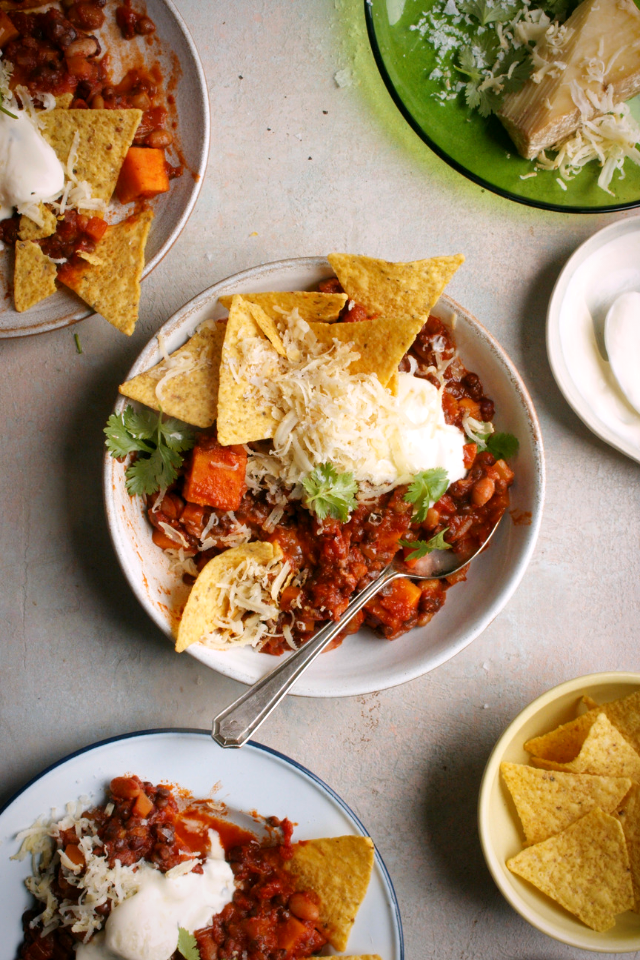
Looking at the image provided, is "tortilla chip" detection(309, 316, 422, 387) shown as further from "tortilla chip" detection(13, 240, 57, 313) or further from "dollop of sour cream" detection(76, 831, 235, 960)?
"dollop of sour cream" detection(76, 831, 235, 960)

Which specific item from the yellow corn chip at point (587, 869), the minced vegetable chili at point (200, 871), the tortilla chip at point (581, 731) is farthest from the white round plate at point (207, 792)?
the tortilla chip at point (581, 731)

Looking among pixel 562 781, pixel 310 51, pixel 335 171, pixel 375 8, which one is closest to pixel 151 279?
pixel 335 171

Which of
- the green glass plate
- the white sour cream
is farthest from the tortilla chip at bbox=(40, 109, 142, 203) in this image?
the white sour cream

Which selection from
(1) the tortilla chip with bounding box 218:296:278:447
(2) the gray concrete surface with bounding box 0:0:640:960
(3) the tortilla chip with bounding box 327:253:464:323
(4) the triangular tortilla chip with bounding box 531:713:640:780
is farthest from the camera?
(2) the gray concrete surface with bounding box 0:0:640:960

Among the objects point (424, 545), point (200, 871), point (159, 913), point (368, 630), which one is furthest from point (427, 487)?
point (159, 913)

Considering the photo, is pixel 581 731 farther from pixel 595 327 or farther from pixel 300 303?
pixel 300 303

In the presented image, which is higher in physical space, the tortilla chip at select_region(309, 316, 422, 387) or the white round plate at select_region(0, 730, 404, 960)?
the tortilla chip at select_region(309, 316, 422, 387)
